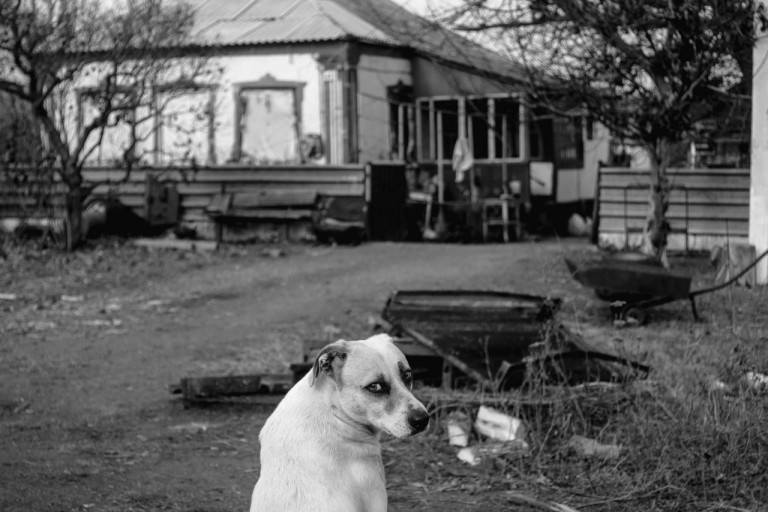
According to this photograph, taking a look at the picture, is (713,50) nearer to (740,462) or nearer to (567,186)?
(740,462)

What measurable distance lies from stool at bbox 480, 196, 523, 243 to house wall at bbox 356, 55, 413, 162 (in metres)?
2.86

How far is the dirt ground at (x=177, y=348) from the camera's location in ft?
20.5

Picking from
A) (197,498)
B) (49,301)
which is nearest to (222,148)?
(49,301)

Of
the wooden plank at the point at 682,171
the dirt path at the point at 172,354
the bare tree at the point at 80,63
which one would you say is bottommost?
the dirt path at the point at 172,354

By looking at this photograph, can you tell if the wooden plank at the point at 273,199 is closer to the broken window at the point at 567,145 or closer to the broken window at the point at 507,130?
the broken window at the point at 507,130

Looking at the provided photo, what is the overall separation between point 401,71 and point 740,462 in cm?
1830

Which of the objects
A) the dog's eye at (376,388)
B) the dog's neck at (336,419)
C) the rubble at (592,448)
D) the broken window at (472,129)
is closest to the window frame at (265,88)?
the broken window at (472,129)

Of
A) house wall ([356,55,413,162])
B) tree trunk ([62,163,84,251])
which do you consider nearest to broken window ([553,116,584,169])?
house wall ([356,55,413,162])

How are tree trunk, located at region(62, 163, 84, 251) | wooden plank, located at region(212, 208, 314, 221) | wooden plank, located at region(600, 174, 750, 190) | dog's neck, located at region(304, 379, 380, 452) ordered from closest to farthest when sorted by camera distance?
dog's neck, located at region(304, 379, 380, 452)
wooden plank, located at region(600, 174, 750, 190)
tree trunk, located at region(62, 163, 84, 251)
wooden plank, located at region(212, 208, 314, 221)

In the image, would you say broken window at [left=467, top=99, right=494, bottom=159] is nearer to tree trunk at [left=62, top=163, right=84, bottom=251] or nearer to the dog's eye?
tree trunk at [left=62, top=163, right=84, bottom=251]

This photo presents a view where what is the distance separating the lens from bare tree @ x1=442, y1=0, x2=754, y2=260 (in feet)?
37.0

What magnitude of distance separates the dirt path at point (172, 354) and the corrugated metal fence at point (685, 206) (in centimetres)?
127

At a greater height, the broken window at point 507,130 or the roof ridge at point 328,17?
the roof ridge at point 328,17

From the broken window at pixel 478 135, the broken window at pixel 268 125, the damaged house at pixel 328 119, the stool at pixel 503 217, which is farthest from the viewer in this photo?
the broken window at pixel 478 135
